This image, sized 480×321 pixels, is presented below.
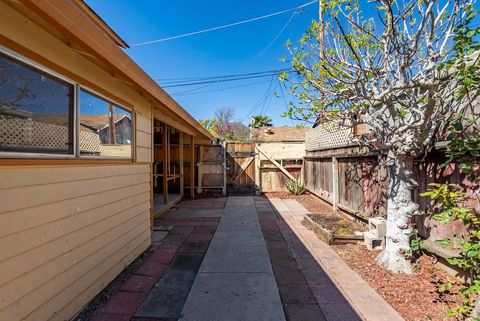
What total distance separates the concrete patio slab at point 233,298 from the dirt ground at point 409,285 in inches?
45.2

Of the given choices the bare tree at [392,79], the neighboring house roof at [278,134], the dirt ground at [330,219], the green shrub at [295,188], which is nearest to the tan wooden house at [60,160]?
the bare tree at [392,79]

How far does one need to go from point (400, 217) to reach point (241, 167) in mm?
6965

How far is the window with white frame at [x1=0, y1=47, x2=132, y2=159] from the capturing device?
183 centimetres

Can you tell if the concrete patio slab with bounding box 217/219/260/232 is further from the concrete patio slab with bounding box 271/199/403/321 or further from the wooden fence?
the wooden fence

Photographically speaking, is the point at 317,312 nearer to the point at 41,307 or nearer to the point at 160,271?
the point at 160,271

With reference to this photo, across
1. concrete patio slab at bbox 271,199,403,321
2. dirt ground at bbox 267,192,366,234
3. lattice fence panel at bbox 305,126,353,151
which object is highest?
lattice fence panel at bbox 305,126,353,151

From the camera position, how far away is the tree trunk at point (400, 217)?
326cm

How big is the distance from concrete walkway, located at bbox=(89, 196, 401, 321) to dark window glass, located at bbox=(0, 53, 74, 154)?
160cm

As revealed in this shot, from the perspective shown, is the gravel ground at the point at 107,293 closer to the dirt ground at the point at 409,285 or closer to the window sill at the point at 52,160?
the window sill at the point at 52,160

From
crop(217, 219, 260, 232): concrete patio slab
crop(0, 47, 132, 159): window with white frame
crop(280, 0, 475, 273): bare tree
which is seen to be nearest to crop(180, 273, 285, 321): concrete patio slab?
crop(280, 0, 475, 273): bare tree

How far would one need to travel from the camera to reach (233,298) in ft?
8.80

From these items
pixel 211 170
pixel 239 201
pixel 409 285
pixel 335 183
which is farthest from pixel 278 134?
pixel 409 285

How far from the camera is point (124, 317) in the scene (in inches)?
94.9

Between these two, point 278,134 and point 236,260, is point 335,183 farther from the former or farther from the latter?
point 278,134
